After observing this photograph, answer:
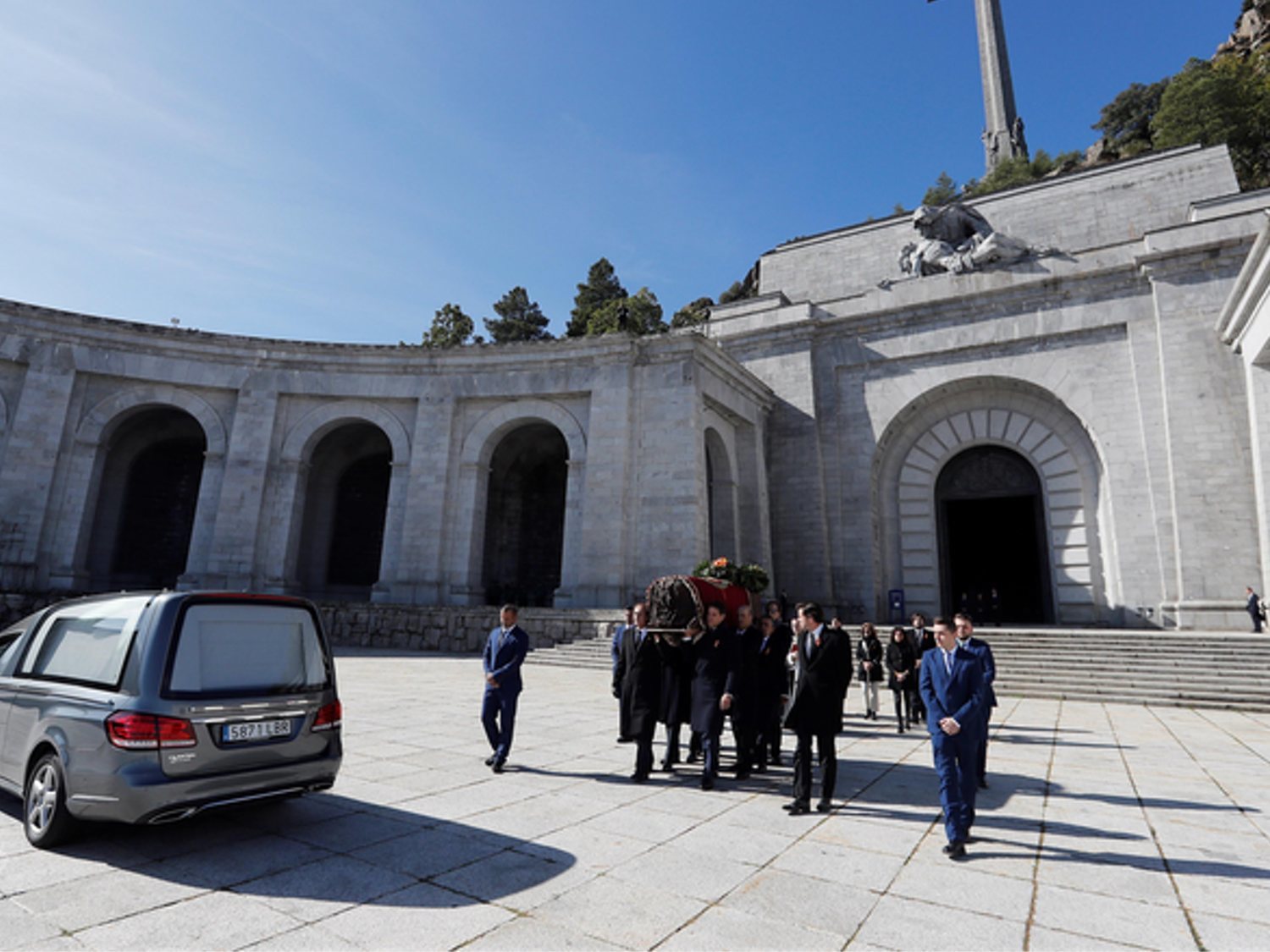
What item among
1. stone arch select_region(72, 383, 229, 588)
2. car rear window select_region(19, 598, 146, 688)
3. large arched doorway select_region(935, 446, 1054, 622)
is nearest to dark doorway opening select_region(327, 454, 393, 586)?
stone arch select_region(72, 383, 229, 588)

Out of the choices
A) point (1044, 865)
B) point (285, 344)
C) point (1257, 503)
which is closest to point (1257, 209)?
point (1257, 503)

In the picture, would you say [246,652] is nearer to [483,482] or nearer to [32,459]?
[483,482]

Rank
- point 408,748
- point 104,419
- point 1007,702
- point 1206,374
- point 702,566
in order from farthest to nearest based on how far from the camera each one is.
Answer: point 104,419 < point 1206,374 < point 702,566 < point 1007,702 < point 408,748

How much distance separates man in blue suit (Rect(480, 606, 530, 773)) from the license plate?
84.4 inches

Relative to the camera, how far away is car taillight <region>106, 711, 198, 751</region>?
4062 mm

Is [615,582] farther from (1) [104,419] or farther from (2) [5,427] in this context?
(2) [5,427]

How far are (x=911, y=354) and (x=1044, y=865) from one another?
1939 cm

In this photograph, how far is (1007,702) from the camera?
40.0 feet

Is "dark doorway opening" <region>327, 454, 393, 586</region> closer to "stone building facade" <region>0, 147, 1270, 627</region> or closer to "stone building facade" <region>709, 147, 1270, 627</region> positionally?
"stone building facade" <region>0, 147, 1270, 627</region>

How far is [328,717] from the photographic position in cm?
498

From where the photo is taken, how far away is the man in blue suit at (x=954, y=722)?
4578 millimetres

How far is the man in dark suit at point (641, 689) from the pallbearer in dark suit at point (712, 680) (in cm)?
43

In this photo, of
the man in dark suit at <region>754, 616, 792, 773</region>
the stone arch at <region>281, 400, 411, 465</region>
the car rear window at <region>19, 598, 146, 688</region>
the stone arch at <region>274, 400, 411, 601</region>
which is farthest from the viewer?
the stone arch at <region>281, 400, 411, 465</region>

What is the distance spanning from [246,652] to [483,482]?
16.3m
